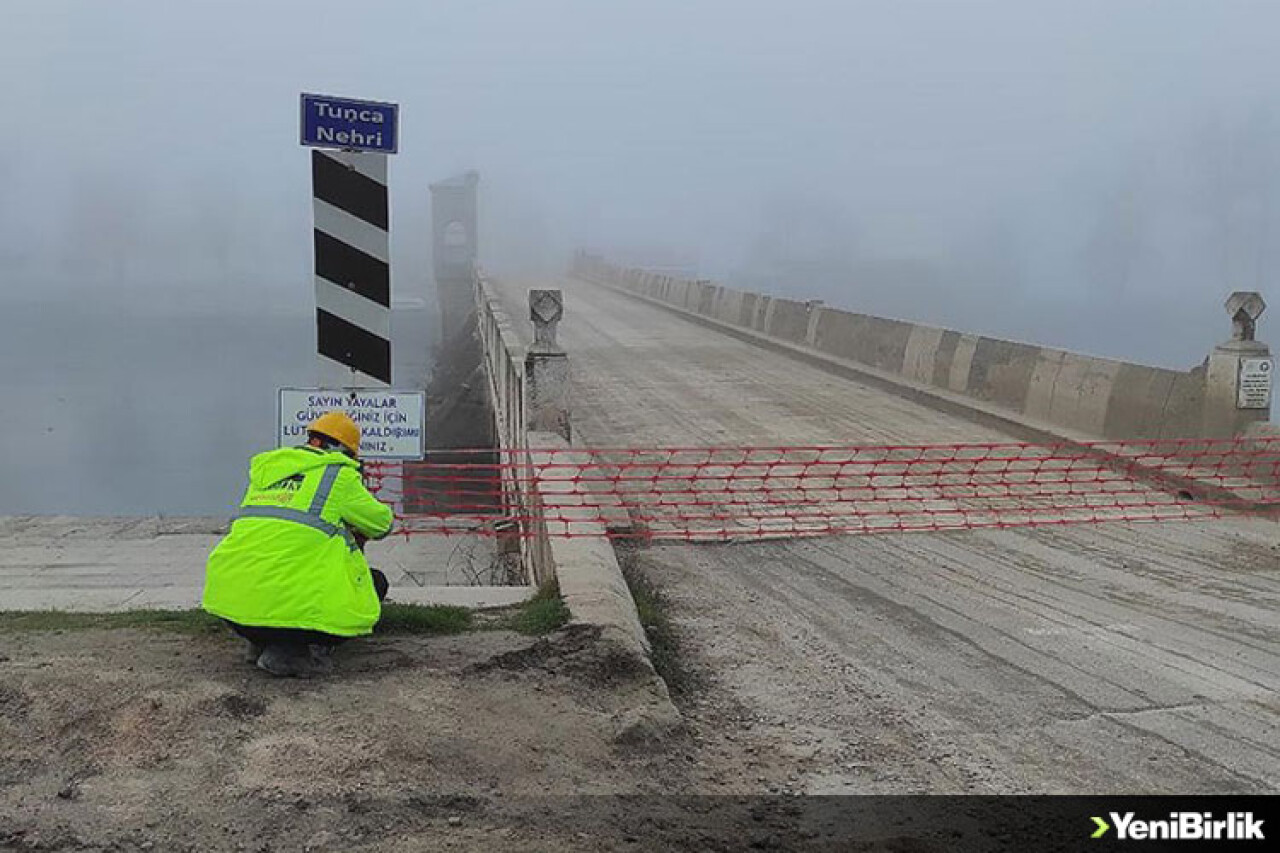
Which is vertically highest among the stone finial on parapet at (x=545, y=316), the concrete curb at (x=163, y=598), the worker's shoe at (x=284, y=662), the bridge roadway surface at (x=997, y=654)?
the stone finial on parapet at (x=545, y=316)

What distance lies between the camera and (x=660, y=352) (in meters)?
21.3

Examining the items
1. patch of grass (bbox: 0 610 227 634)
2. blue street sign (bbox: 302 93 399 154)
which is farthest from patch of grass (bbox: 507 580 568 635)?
blue street sign (bbox: 302 93 399 154)

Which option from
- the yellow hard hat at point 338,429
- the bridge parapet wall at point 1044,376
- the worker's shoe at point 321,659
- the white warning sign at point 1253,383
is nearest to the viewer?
the worker's shoe at point 321,659

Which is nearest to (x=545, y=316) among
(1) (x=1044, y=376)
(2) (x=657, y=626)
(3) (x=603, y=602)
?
(2) (x=657, y=626)

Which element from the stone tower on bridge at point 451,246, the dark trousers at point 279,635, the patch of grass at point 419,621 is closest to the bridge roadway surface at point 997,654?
the patch of grass at point 419,621

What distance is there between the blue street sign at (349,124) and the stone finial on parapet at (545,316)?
3.84m

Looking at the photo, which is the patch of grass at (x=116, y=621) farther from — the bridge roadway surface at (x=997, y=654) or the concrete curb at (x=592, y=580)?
the bridge roadway surface at (x=997, y=654)

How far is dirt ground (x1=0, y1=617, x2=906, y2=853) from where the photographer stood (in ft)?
11.6

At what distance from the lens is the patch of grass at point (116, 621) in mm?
5445

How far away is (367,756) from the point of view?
3.98m

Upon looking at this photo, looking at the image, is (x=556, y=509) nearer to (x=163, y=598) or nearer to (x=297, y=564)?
(x=163, y=598)

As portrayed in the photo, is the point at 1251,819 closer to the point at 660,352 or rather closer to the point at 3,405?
the point at 660,352

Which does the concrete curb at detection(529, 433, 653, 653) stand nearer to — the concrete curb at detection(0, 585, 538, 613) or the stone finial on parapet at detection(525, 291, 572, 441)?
the concrete curb at detection(0, 585, 538, 613)

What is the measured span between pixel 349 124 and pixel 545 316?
4080 mm
